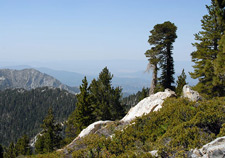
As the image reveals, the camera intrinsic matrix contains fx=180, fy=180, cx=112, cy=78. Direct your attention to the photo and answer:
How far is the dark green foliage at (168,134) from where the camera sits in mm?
7000

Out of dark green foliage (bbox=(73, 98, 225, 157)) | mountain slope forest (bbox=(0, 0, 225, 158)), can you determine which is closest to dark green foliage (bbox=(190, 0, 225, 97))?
mountain slope forest (bbox=(0, 0, 225, 158))

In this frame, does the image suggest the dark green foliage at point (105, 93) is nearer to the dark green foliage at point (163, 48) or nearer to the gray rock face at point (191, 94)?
the dark green foliage at point (163, 48)

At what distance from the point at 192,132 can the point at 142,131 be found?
2.95m

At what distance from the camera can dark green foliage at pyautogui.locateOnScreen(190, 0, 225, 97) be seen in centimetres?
2072

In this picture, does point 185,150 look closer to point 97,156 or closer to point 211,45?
point 97,156

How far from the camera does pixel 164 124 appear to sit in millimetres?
9570

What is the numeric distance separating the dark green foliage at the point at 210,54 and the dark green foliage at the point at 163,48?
4867 millimetres

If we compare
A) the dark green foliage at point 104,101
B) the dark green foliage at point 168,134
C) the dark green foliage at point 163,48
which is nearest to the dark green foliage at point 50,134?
the dark green foliage at point 104,101

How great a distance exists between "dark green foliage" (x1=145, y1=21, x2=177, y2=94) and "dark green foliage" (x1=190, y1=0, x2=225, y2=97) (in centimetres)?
487

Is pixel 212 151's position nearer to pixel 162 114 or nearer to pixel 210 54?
pixel 162 114

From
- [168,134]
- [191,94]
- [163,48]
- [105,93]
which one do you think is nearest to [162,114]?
[168,134]

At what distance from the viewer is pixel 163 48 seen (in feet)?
90.5

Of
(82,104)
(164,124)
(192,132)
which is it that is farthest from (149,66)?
(192,132)

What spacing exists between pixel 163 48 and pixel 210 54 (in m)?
7.65
